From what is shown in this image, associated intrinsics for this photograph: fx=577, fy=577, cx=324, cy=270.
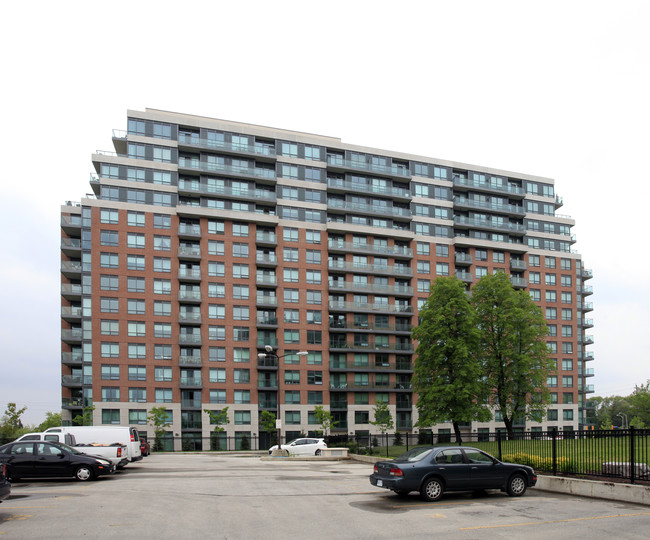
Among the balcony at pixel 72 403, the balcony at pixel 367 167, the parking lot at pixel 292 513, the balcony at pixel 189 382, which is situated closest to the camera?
the parking lot at pixel 292 513

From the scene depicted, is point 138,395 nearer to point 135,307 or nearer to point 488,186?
point 135,307

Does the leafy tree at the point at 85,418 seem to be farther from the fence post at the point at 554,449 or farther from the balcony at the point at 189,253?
the fence post at the point at 554,449

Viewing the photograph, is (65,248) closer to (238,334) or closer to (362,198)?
(238,334)

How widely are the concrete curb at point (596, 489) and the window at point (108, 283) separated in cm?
5856

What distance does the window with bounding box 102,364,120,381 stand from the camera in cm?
6638

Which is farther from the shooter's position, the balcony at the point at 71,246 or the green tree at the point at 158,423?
the balcony at the point at 71,246

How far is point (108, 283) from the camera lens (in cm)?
6825

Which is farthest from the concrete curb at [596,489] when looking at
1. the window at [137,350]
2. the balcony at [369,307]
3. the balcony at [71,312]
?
the balcony at [71,312]

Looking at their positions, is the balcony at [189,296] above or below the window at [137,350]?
above

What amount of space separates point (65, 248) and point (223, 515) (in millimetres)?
64080

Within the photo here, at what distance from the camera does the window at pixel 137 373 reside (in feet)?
221

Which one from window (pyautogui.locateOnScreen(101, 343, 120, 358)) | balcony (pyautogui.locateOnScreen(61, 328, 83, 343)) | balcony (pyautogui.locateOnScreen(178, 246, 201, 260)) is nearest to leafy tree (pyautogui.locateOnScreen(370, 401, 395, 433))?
balcony (pyautogui.locateOnScreen(178, 246, 201, 260))

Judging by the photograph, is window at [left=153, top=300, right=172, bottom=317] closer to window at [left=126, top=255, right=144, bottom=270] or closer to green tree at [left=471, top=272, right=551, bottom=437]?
window at [left=126, top=255, right=144, bottom=270]

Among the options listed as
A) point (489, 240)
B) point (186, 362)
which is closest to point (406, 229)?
point (489, 240)
